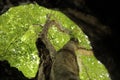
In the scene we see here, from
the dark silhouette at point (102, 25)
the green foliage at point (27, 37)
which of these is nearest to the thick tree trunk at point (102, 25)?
the dark silhouette at point (102, 25)

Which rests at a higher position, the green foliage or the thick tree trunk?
the thick tree trunk

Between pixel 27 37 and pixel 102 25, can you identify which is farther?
pixel 27 37

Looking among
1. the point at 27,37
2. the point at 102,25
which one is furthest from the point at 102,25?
the point at 27,37

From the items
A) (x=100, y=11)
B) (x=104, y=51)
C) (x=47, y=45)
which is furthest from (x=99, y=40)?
(x=47, y=45)

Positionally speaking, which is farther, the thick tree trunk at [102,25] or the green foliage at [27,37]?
the green foliage at [27,37]

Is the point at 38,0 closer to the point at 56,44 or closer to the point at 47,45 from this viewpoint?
the point at 47,45

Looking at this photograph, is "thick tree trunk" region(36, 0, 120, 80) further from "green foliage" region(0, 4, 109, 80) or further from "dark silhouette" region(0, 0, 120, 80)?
"green foliage" region(0, 4, 109, 80)

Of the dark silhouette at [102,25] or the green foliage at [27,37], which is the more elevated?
the dark silhouette at [102,25]

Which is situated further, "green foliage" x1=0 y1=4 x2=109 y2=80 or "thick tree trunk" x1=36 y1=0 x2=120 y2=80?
"green foliage" x1=0 y1=4 x2=109 y2=80

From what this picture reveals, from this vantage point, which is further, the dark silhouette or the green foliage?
the green foliage

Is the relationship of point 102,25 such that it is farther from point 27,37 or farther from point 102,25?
point 27,37

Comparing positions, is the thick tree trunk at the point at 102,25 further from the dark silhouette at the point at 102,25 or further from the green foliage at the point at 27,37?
the green foliage at the point at 27,37

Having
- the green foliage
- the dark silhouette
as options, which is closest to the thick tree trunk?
the dark silhouette
